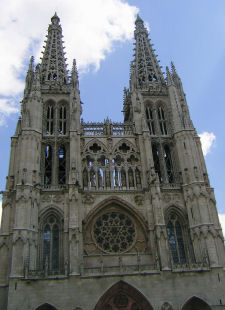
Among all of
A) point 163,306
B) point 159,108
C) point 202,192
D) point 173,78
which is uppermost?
point 173,78

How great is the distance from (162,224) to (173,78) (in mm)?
16275

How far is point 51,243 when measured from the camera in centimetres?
2442

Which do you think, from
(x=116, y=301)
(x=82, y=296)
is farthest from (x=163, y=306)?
(x=82, y=296)

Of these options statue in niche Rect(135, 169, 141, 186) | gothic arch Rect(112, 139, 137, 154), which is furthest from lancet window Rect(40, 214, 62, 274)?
gothic arch Rect(112, 139, 137, 154)

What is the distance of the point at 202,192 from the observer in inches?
1017

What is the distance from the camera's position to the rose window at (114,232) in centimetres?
2514

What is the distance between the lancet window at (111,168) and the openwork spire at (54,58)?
9.34 metres

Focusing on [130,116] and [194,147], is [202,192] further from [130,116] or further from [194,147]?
[130,116]

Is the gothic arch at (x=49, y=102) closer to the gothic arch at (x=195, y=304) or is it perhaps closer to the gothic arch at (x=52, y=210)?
the gothic arch at (x=52, y=210)

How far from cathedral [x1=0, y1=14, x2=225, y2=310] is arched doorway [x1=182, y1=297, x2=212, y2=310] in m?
0.07

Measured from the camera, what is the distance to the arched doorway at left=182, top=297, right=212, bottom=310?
2202 cm

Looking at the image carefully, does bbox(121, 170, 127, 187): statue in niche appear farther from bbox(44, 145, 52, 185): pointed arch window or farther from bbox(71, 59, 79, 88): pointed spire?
bbox(71, 59, 79, 88): pointed spire

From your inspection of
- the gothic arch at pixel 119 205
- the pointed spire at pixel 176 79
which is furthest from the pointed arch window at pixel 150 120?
the gothic arch at pixel 119 205

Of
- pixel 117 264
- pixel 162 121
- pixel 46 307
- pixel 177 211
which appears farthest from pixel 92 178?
pixel 46 307
